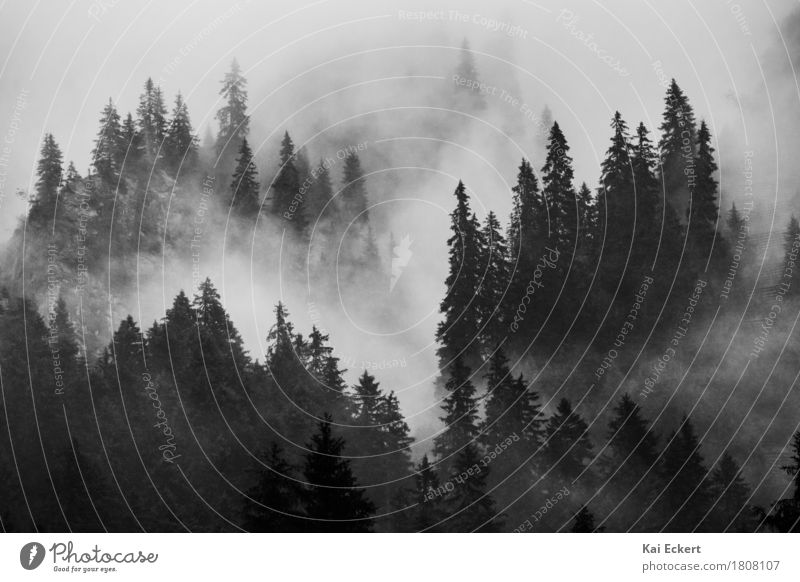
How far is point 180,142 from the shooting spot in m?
14.4

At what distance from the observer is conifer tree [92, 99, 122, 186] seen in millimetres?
14055

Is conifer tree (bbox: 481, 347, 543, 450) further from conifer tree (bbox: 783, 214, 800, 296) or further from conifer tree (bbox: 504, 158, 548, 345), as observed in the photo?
conifer tree (bbox: 783, 214, 800, 296)

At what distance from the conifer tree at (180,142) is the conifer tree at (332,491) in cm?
480

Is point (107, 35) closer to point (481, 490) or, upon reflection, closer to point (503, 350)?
point (503, 350)

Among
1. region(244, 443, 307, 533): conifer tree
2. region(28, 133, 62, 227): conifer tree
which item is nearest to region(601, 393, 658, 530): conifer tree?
region(244, 443, 307, 533): conifer tree

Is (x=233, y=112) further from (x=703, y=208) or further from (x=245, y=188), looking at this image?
(x=703, y=208)

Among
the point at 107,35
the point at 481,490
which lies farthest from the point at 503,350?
the point at 107,35

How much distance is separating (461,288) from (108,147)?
6162mm

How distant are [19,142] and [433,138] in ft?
21.8

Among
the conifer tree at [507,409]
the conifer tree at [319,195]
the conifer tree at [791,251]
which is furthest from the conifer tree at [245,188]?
the conifer tree at [791,251]

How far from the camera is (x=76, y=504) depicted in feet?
43.9

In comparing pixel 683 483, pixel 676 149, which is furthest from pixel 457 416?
pixel 676 149
